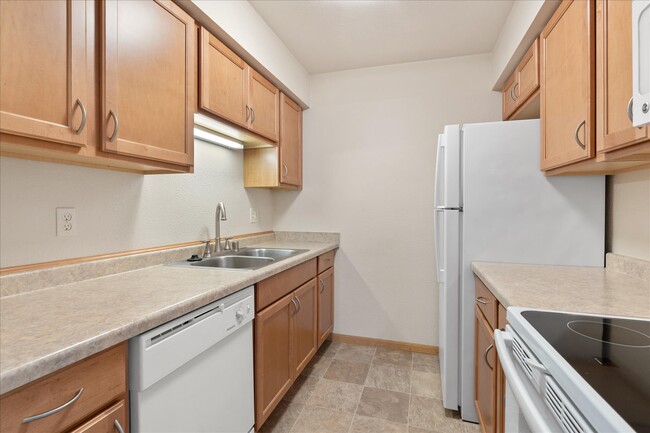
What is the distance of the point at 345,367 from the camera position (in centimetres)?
241

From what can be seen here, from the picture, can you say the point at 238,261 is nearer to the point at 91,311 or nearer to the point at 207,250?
the point at 207,250

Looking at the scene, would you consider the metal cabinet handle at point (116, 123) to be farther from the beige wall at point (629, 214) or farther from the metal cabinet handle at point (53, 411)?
the beige wall at point (629, 214)

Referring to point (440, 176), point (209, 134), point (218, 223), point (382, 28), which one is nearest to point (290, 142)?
point (209, 134)

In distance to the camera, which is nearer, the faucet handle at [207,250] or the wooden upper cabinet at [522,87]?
the wooden upper cabinet at [522,87]

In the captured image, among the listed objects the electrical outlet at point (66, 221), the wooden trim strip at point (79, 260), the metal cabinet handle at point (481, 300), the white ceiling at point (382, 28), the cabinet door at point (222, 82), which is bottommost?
the metal cabinet handle at point (481, 300)

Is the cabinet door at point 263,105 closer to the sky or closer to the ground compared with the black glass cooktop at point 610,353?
closer to the sky

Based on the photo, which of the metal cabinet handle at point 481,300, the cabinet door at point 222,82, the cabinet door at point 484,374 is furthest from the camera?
the cabinet door at point 222,82

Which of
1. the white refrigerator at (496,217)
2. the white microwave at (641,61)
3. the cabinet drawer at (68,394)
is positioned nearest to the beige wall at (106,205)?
the cabinet drawer at (68,394)

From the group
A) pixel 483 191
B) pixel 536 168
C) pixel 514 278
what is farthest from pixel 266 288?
pixel 536 168

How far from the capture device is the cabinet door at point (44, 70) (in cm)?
84

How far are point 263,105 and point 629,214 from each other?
218cm

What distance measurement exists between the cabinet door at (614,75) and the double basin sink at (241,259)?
159 cm

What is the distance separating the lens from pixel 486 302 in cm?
146

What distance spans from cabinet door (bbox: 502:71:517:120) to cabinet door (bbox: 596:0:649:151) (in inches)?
38.3
